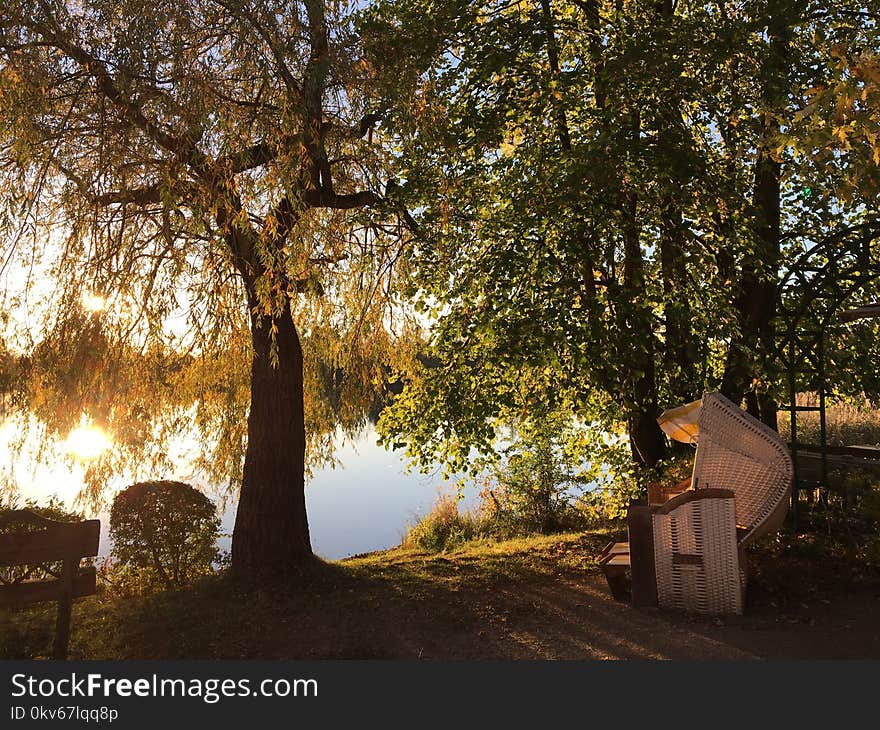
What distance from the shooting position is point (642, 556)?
6852mm

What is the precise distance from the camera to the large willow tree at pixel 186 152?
20.9 ft

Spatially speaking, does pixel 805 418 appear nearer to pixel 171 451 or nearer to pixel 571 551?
pixel 571 551

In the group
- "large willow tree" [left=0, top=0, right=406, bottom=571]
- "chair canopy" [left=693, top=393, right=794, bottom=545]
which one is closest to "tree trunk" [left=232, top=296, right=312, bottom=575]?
"large willow tree" [left=0, top=0, right=406, bottom=571]

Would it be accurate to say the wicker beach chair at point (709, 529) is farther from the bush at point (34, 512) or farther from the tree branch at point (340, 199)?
the bush at point (34, 512)

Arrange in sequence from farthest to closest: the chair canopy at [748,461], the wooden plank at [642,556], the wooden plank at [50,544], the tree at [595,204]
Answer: the tree at [595,204] < the wooden plank at [642,556] < the chair canopy at [748,461] < the wooden plank at [50,544]

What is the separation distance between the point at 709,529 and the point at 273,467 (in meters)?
4.70

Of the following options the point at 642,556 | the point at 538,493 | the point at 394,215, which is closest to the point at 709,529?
the point at 642,556

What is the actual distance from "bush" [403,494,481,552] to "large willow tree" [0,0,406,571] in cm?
453

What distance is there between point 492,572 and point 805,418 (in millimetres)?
12132

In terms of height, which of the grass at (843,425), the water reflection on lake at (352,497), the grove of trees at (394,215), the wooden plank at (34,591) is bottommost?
the water reflection on lake at (352,497)

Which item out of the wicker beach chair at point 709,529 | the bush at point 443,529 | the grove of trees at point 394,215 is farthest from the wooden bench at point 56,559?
the bush at point 443,529

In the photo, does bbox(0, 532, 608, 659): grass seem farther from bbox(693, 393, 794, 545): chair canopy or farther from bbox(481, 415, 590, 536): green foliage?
bbox(481, 415, 590, 536): green foliage

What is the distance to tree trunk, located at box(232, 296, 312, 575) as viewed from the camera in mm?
8328

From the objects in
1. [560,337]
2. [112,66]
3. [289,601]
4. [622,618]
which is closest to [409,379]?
[560,337]
